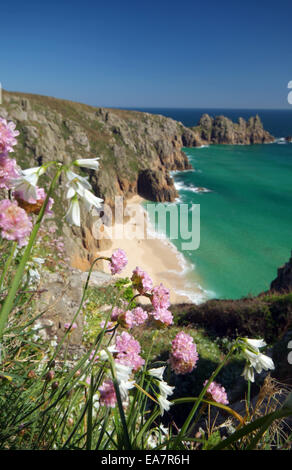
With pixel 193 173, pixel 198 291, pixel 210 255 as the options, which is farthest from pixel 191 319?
pixel 193 173

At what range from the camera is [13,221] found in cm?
88

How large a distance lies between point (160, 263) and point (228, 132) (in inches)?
3071

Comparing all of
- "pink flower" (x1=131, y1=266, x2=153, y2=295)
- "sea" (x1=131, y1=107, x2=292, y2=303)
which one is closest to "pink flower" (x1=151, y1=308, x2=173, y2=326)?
"pink flower" (x1=131, y1=266, x2=153, y2=295)

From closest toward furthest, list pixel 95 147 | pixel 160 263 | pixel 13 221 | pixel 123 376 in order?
pixel 13 221 < pixel 123 376 < pixel 160 263 < pixel 95 147

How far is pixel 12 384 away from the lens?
1940 millimetres

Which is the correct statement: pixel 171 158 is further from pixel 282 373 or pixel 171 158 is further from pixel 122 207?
pixel 282 373

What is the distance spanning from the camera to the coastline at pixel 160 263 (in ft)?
67.7

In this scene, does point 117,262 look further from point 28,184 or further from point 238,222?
point 238,222

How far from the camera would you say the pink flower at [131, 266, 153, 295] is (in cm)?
152

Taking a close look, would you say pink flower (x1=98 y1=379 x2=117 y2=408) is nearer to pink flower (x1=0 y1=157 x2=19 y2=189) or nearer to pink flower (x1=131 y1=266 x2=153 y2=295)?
pink flower (x1=131 y1=266 x2=153 y2=295)

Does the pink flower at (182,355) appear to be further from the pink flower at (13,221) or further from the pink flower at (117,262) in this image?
the pink flower at (13,221)

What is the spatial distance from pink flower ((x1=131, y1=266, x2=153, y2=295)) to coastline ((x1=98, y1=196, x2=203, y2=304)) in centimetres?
1725

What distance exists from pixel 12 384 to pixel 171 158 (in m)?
59.1

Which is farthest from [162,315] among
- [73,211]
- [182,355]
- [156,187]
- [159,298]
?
[156,187]
